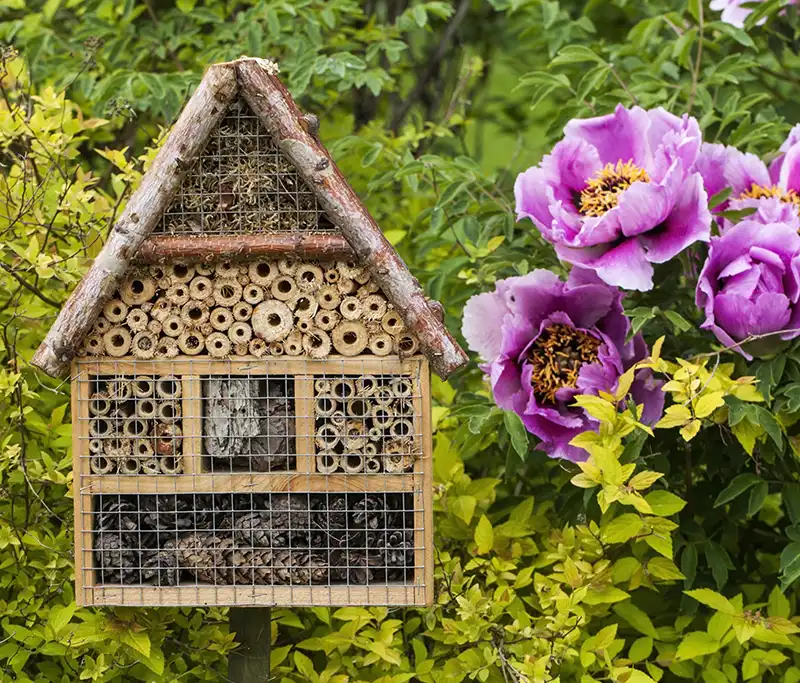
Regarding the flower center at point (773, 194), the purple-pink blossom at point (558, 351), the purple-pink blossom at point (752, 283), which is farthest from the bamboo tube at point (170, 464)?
the flower center at point (773, 194)

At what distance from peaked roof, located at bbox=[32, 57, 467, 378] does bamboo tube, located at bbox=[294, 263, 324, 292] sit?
27 mm

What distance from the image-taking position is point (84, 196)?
155 cm

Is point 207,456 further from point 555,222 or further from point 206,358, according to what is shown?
point 555,222

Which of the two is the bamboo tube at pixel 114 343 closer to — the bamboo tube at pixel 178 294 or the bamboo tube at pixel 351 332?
the bamboo tube at pixel 178 294

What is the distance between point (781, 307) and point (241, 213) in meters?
0.70

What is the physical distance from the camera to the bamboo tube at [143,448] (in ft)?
4.28

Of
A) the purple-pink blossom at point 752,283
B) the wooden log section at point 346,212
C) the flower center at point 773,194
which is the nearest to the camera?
the wooden log section at point 346,212

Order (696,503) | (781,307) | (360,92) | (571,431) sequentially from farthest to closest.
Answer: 1. (360,92)
2. (696,503)
3. (571,431)
4. (781,307)

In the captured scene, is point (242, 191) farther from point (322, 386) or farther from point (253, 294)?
point (322, 386)

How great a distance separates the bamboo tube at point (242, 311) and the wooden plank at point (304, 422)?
96 mm

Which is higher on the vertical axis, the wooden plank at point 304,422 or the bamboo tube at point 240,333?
the bamboo tube at point 240,333

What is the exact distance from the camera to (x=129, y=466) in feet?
4.32

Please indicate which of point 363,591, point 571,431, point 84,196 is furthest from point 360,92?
point 363,591

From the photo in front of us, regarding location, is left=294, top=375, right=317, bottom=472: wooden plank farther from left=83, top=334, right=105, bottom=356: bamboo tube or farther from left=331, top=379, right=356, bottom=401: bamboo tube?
left=83, top=334, right=105, bottom=356: bamboo tube
